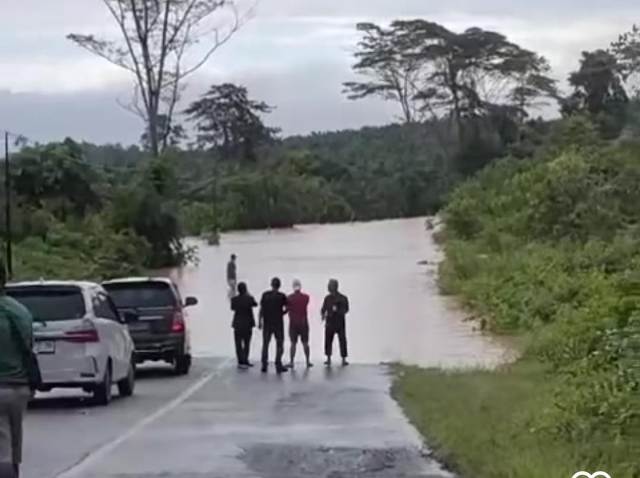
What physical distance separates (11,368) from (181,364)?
18.5 m

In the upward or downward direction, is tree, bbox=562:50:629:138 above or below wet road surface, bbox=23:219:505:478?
above

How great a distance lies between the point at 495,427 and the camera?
17.3 meters

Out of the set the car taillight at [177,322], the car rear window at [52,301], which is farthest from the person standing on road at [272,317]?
the car rear window at [52,301]

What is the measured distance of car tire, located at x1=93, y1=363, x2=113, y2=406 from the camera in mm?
22672

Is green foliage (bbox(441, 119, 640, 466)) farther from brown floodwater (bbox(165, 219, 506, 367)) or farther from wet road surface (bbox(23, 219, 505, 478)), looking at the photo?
wet road surface (bbox(23, 219, 505, 478))

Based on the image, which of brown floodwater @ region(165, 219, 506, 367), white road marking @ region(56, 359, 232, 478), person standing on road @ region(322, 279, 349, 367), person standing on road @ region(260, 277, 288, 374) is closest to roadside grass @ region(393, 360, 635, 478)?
white road marking @ region(56, 359, 232, 478)

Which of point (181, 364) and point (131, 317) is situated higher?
point (131, 317)

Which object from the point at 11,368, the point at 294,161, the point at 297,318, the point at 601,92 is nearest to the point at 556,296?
the point at 297,318

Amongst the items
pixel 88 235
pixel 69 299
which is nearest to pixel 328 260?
pixel 88 235

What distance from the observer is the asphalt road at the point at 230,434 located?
15.2 meters

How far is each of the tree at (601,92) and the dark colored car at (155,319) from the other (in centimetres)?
4534

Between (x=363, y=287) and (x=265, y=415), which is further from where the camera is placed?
(x=363, y=287)

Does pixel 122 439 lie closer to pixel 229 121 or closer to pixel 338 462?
pixel 338 462

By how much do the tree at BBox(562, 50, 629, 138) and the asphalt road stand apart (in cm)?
5047
